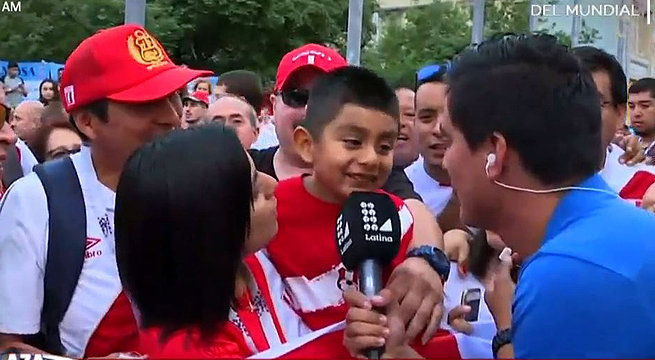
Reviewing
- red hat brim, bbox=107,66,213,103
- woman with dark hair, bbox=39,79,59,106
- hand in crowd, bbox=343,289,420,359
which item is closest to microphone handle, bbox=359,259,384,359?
hand in crowd, bbox=343,289,420,359

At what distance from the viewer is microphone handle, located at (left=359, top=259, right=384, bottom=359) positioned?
2480 millimetres

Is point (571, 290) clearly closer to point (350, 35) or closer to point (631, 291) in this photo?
point (631, 291)

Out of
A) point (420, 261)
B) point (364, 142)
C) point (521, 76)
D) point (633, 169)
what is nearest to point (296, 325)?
point (420, 261)

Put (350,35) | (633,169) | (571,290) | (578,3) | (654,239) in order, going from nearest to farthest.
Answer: (571,290) < (654,239) < (633,169) < (350,35) < (578,3)

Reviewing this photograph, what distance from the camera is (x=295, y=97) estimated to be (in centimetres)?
419

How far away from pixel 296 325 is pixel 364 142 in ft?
2.03

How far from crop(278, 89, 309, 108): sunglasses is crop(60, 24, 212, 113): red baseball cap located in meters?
0.91

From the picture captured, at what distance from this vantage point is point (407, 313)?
257cm

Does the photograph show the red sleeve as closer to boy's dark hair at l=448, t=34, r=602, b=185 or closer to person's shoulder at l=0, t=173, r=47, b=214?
boy's dark hair at l=448, t=34, r=602, b=185

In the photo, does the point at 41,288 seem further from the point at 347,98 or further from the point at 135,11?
the point at 135,11

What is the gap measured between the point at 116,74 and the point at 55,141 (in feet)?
9.31

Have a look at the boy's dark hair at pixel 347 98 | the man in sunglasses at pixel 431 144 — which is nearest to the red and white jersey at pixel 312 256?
the boy's dark hair at pixel 347 98

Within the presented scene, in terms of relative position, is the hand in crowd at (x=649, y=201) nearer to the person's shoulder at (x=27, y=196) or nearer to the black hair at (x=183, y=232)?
the black hair at (x=183, y=232)

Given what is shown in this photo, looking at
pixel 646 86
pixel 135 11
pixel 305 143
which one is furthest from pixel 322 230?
pixel 646 86
